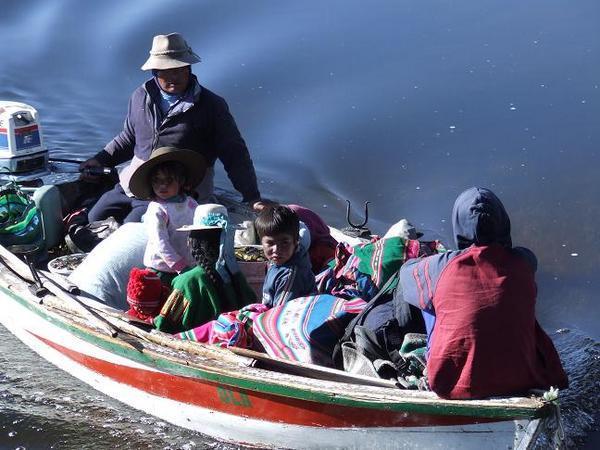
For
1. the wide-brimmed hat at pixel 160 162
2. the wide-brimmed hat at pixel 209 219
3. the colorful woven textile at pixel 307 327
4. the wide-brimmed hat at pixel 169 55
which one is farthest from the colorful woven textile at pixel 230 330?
the wide-brimmed hat at pixel 169 55

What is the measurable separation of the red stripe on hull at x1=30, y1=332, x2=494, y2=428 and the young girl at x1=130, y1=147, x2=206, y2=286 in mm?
571

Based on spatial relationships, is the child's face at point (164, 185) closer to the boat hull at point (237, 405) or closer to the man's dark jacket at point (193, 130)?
the man's dark jacket at point (193, 130)

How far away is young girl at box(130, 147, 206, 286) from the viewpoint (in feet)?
19.3

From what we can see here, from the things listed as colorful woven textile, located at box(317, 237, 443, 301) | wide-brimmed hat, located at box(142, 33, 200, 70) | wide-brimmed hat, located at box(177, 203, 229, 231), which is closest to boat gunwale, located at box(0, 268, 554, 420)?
wide-brimmed hat, located at box(177, 203, 229, 231)

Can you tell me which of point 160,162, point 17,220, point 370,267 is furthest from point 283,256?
point 17,220

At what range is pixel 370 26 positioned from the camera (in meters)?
11.2

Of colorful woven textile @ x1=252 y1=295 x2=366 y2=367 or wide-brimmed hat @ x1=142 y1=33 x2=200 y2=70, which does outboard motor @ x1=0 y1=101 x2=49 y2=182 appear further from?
colorful woven textile @ x1=252 y1=295 x2=366 y2=367

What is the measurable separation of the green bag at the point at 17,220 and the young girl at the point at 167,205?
0.96 m

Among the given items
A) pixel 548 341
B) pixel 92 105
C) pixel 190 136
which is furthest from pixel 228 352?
pixel 92 105

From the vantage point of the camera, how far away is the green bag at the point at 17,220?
22.1 feet

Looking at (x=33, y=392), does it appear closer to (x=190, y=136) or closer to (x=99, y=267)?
(x=99, y=267)

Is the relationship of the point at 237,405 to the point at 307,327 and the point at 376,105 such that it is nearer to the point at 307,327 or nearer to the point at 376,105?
the point at 307,327

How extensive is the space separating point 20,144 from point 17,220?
1.36 metres

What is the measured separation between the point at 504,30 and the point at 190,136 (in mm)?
4936
